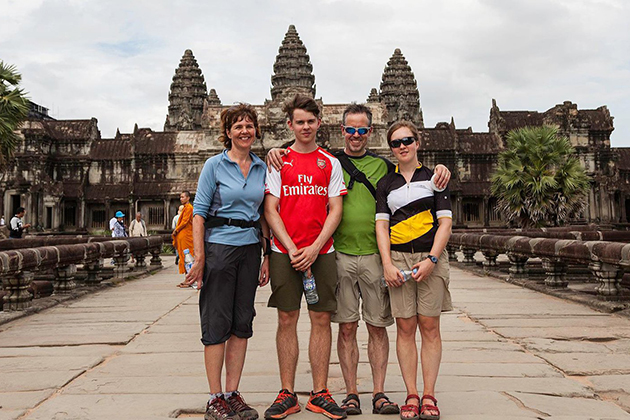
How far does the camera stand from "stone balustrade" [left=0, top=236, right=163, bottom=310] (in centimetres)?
690

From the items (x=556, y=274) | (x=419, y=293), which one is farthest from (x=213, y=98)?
(x=419, y=293)

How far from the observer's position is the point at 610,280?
24.3ft

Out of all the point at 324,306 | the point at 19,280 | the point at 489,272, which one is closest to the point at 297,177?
the point at 324,306

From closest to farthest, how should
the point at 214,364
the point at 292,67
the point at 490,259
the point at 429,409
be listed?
the point at 429,409
the point at 214,364
the point at 490,259
the point at 292,67

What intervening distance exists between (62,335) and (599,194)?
131 ft

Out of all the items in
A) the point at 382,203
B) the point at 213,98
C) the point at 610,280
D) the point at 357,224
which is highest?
the point at 213,98

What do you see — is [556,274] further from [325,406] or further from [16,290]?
[16,290]

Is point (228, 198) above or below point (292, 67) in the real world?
below

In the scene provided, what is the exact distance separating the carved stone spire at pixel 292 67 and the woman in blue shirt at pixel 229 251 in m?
59.0

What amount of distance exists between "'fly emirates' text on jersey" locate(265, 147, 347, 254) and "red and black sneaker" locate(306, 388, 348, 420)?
872mm

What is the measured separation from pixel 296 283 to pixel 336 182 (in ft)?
2.26

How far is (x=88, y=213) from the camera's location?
3941 centimetres

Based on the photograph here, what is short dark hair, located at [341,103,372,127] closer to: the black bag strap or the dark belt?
the black bag strap

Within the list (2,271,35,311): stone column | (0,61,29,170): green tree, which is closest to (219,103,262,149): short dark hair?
(2,271,35,311): stone column
